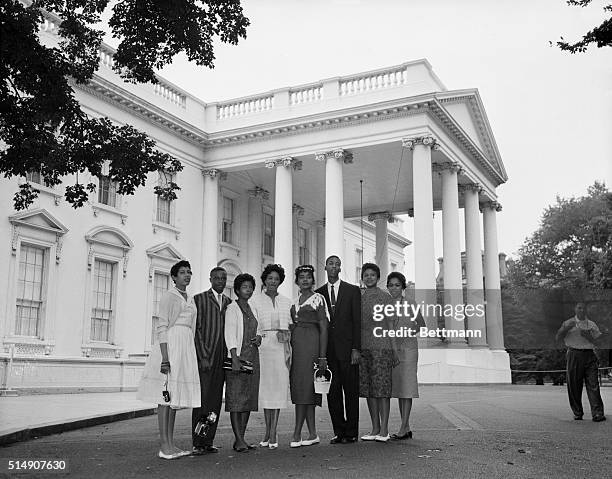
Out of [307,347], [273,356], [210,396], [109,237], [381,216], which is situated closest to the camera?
[210,396]

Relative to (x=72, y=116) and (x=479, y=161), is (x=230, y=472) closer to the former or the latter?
(x=72, y=116)

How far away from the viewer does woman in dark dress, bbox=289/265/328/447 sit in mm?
7539

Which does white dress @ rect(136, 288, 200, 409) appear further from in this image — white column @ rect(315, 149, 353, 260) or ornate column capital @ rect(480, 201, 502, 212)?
ornate column capital @ rect(480, 201, 502, 212)

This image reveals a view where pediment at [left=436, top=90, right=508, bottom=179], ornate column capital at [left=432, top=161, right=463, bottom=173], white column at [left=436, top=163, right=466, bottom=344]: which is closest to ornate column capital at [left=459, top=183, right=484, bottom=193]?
pediment at [left=436, top=90, right=508, bottom=179]

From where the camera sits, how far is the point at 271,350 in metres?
7.53

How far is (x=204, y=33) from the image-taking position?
987cm

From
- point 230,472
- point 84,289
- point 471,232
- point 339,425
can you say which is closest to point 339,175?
point 471,232

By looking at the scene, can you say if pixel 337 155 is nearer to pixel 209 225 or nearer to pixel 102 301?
pixel 209 225

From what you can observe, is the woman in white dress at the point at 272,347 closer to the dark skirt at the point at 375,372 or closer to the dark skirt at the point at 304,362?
the dark skirt at the point at 304,362

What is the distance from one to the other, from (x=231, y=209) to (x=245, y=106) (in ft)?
15.2

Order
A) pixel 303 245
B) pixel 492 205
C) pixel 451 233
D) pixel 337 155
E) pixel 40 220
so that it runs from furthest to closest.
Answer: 1. pixel 303 245
2. pixel 492 205
3. pixel 451 233
4. pixel 337 155
5. pixel 40 220

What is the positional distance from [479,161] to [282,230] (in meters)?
10.1

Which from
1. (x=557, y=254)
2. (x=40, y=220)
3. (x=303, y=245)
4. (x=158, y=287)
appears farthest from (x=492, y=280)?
(x=557, y=254)

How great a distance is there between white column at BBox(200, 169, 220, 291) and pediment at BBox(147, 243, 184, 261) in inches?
53.0
